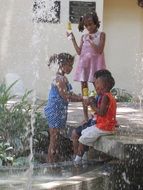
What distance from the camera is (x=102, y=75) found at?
5473 millimetres

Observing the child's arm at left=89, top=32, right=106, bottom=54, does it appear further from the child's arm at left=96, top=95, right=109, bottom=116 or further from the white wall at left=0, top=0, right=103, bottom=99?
the white wall at left=0, top=0, right=103, bottom=99

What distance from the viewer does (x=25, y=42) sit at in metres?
12.0

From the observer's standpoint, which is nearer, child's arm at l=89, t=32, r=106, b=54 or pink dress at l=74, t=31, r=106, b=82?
child's arm at l=89, t=32, r=106, b=54

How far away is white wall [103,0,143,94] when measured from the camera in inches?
523

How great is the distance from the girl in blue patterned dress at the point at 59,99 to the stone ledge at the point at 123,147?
0.83 meters

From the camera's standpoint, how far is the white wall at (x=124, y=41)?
1328cm

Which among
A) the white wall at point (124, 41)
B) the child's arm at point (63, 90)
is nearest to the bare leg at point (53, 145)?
the child's arm at point (63, 90)

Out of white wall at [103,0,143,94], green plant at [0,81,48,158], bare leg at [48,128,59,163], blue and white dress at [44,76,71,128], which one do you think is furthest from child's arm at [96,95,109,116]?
white wall at [103,0,143,94]

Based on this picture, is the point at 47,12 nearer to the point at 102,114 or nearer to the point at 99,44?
the point at 99,44

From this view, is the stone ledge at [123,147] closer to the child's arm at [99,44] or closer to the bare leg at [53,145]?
the bare leg at [53,145]

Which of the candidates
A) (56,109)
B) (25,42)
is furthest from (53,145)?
(25,42)

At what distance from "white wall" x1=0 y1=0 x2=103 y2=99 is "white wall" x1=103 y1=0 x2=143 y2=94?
4.76 feet

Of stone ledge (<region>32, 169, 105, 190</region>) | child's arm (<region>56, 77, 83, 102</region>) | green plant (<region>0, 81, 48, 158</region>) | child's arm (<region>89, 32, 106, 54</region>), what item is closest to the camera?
stone ledge (<region>32, 169, 105, 190</region>)

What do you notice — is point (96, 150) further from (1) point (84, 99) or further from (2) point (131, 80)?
(2) point (131, 80)
